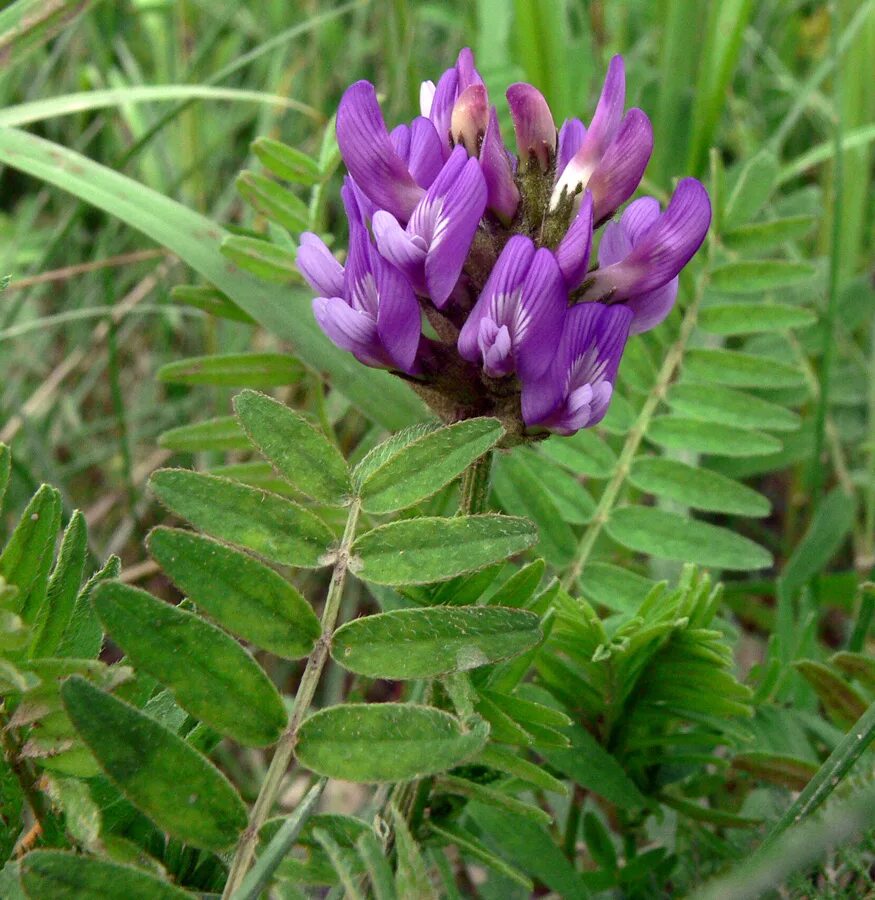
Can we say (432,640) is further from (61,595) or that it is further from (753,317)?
(753,317)

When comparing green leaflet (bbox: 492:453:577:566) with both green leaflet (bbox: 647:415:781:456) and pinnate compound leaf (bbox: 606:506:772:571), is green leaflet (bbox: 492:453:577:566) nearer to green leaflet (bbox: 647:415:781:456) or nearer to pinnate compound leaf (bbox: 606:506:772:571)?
pinnate compound leaf (bbox: 606:506:772:571)

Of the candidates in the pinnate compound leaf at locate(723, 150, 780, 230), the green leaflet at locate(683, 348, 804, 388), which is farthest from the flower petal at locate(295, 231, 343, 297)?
the pinnate compound leaf at locate(723, 150, 780, 230)

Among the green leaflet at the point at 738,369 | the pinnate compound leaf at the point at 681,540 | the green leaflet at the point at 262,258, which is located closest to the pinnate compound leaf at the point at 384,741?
the pinnate compound leaf at the point at 681,540

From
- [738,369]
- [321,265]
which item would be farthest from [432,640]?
[738,369]

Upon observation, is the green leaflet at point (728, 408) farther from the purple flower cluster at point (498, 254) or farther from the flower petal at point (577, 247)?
the flower petal at point (577, 247)

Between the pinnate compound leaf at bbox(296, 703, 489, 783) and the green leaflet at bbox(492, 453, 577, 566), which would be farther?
the green leaflet at bbox(492, 453, 577, 566)

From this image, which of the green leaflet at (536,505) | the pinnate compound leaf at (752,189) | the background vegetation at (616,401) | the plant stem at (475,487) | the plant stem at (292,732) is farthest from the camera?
the pinnate compound leaf at (752,189)
